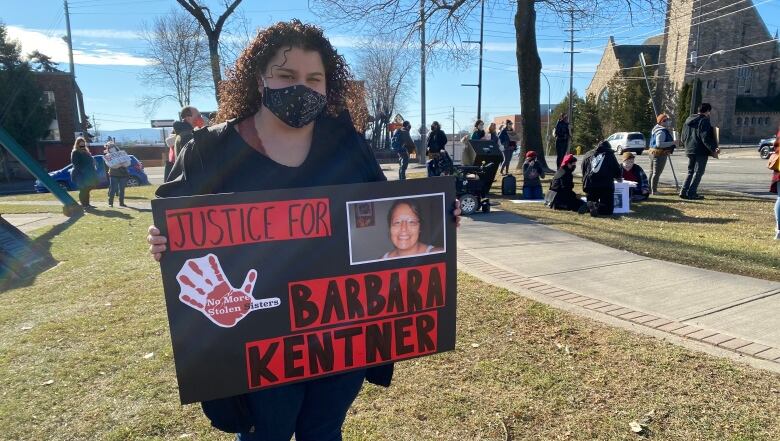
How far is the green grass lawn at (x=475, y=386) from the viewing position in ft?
8.85

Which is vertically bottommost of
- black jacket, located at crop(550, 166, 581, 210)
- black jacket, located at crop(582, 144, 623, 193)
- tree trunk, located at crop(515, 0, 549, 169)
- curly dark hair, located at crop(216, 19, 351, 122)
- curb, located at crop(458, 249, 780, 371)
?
curb, located at crop(458, 249, 780, 371)

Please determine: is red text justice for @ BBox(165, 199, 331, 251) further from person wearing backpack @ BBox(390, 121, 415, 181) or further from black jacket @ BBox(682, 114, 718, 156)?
person wearing backpack @ BBox(390, 121, 415, 181)

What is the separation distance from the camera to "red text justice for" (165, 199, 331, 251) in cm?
173

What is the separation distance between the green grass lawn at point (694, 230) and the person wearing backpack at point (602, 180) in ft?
0.94

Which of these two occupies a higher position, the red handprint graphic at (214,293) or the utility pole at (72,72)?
the utility pole at (72,72)

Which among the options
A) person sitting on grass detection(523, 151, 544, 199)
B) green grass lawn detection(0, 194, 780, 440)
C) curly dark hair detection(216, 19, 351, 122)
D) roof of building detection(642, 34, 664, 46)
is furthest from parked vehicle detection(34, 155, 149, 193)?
roof of building detection(642, 34, 664, 46)

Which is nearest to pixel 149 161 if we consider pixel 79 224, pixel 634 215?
pixel 79 224

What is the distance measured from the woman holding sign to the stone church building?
5796 cm

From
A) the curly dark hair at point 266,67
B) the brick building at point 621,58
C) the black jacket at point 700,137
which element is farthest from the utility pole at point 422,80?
the brick building at point 621,58

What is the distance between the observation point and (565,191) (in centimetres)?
977

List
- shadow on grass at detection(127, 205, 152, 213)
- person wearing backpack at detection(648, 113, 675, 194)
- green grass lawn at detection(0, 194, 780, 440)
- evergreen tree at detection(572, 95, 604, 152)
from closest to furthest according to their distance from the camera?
green grass lawn at detection(0, 194, 780, 440), person wearing backpack at detection(648, 113, 675, 194), shadow on grass at detection(127, 205, 152, 213), evergreen tree at detection(572, 95, 604, 152)

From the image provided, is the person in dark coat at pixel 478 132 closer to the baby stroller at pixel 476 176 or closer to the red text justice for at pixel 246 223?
the baby stroller at pixel 476 176

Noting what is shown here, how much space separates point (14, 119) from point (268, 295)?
40759mm

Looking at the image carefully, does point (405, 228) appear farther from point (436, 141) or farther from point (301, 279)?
point (436, 141)
